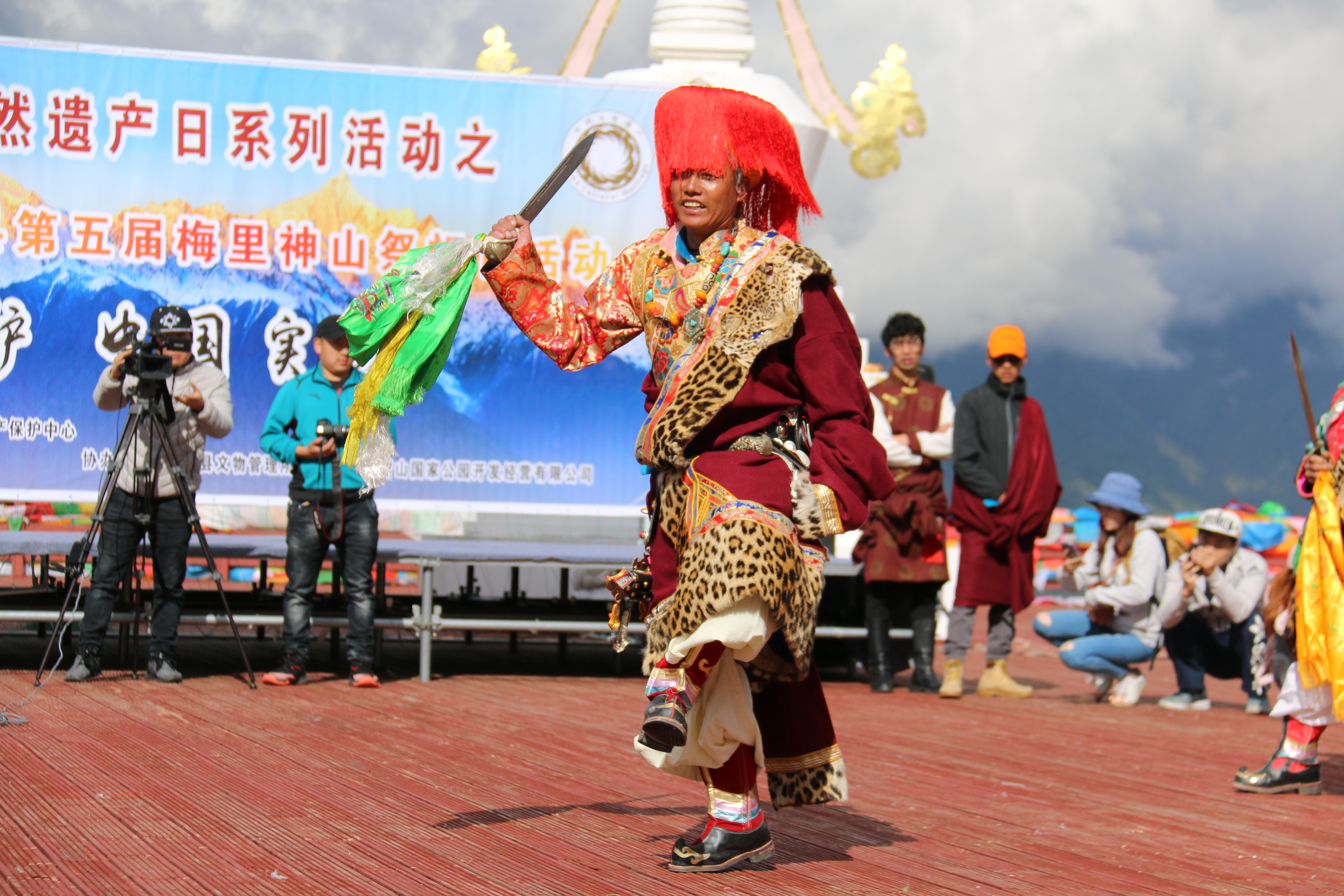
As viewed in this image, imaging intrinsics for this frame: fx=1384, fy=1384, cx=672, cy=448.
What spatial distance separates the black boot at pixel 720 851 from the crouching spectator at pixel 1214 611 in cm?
446

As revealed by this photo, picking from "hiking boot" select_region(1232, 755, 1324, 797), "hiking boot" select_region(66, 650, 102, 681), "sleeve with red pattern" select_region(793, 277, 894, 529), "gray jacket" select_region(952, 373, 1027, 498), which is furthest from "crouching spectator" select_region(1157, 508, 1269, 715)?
"hiking boot" select_region(66, 650, 102, 681)

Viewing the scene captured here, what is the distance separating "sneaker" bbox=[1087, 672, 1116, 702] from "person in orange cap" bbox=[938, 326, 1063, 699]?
37cm

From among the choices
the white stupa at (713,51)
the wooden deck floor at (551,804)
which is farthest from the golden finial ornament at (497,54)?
the wooden deck floor at (551,804)

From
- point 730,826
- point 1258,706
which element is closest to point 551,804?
point 730,826

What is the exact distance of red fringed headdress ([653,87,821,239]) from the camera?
3059 millimetres

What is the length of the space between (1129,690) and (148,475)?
16.0 ft

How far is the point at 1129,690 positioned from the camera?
7086mm

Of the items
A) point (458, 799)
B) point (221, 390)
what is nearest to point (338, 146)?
point (221, 390)

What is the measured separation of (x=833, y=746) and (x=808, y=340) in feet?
3.08

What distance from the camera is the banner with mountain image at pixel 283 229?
275 inches

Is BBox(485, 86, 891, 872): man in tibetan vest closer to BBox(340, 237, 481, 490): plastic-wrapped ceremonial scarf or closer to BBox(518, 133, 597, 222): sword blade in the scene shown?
BBox(518, 133, 597, 222): sword blade

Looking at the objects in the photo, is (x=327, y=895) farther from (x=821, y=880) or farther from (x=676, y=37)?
(x=676, y=37)

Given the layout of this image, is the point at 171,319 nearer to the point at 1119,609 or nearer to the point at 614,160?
the point at 614,160

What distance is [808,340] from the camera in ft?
9.96
